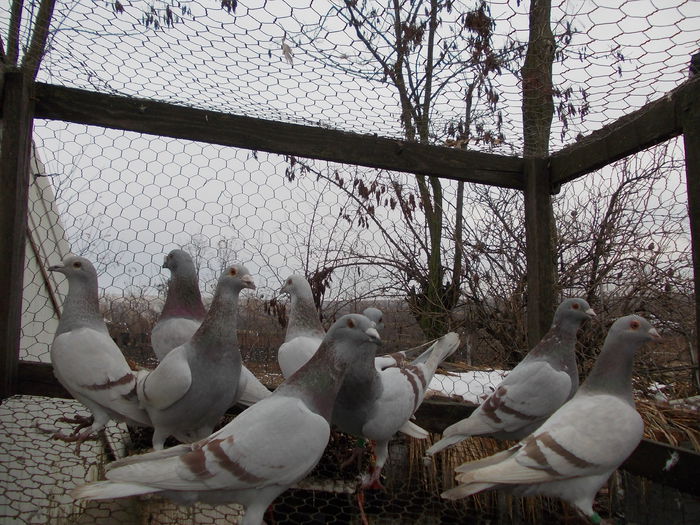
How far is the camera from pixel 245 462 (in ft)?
4.46

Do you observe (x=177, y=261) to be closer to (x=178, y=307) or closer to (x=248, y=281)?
(x=178, y=307)

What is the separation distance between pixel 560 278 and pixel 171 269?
8.44 ft

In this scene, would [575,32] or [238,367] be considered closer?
[575,32]

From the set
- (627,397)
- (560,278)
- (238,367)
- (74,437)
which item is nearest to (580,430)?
(627,397)

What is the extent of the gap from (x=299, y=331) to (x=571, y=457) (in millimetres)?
1307

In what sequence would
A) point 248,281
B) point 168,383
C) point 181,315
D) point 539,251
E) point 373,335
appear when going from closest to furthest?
point 373,335 < point 168,383 < point 248,281 < point 181,315 < point 539,251

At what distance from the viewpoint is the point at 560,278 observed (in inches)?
137

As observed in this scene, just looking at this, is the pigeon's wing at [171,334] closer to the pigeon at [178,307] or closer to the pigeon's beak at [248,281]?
the pigeon at [178,307]

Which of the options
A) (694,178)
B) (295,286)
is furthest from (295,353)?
(694,178)

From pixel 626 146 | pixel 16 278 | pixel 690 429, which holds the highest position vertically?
pixel 626 146

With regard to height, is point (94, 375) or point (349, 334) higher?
point (349, 334)

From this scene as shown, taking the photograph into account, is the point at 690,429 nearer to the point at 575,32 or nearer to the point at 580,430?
the point at 580,430

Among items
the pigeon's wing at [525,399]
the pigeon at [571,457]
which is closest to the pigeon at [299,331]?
the pigeon's wing at [525,399]

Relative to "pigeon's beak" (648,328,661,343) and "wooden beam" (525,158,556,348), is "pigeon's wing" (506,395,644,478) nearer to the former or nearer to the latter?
"pigeon's beak" (648,328,661,343)
